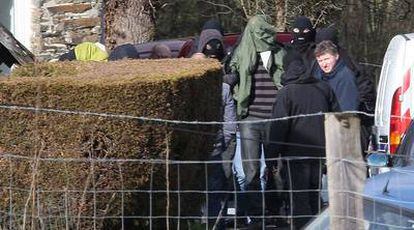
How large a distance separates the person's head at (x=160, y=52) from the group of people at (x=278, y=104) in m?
0.37

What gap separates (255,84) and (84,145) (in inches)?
148

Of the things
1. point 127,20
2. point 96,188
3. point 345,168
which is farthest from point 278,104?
point 345,168

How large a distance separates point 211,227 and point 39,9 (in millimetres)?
5506

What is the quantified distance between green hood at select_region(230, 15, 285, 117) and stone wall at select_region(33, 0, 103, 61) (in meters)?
3.01

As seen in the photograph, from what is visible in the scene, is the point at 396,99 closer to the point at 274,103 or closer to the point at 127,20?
the point at 274,103

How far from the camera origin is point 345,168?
5.47 metres

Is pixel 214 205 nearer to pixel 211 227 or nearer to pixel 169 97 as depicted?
pixel 211 227

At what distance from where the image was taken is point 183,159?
24.4 ft

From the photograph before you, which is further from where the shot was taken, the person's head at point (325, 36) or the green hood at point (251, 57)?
the person's head at point (325, 36)

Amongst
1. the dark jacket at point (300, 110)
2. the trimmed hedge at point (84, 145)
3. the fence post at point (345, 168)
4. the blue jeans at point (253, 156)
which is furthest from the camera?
the blue jeans at point (253, 156)

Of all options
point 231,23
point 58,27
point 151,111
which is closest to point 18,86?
point 151,111

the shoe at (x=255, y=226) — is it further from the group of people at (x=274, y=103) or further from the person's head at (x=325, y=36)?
the person's head at (x=325, y=36)

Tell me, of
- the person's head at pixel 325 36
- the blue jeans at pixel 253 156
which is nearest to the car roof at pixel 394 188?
the blue jeans at pixel 253 156

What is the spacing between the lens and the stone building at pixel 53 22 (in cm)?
1316
